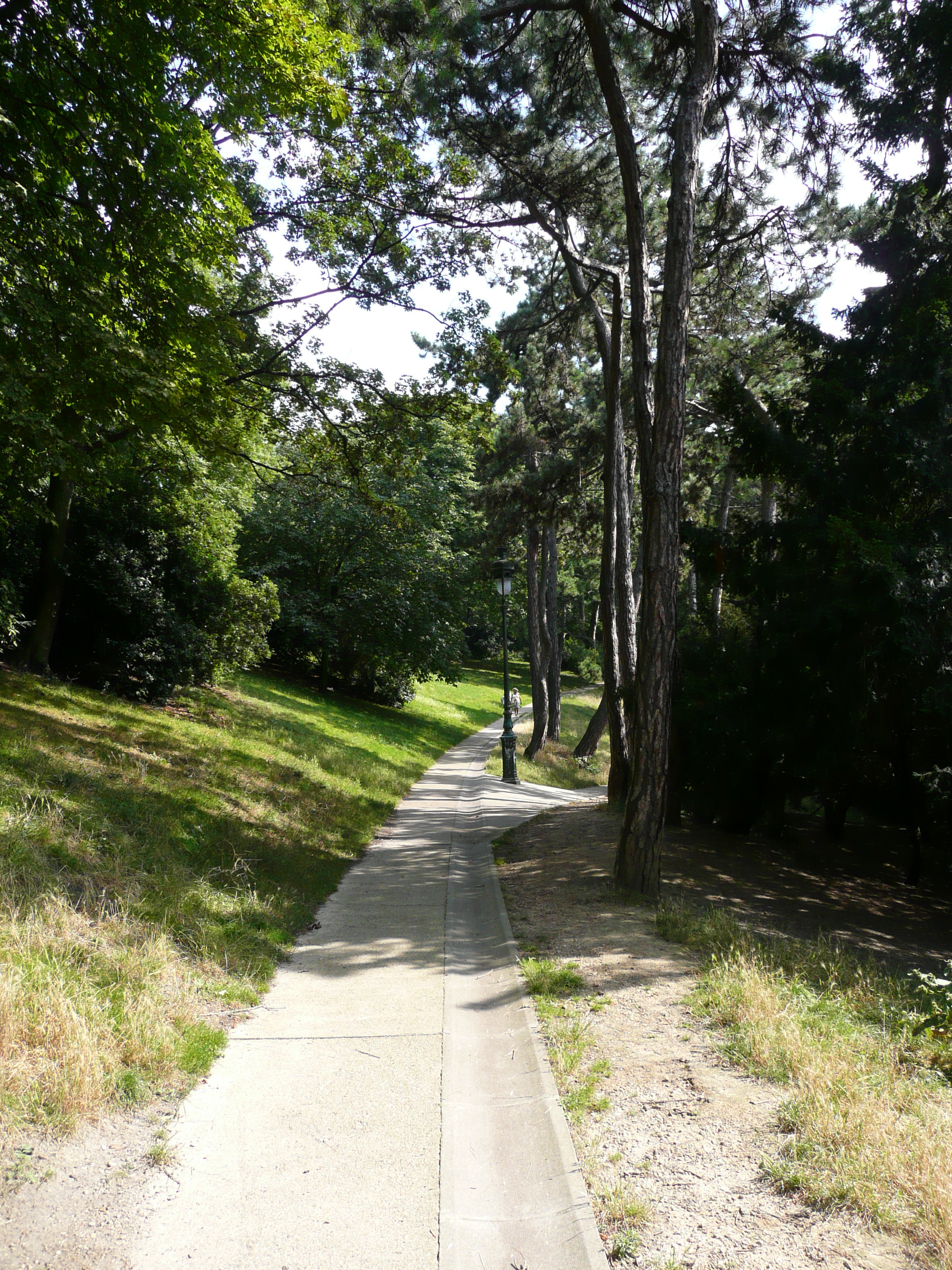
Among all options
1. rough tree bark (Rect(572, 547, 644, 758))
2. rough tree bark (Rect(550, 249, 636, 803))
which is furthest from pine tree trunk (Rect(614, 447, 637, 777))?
rough tree bark (Rect(572, 547, 644, 758))

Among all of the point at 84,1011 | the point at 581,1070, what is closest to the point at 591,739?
the point at 581,1070

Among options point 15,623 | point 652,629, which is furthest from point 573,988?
point 15,623

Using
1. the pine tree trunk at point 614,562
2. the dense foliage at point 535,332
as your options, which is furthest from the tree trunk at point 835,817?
the pine tree trunk at point 614,562

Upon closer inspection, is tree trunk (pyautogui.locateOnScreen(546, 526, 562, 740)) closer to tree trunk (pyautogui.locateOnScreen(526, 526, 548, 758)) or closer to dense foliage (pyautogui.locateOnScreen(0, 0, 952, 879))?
tree trunk (pyautogui.locateOnScreen(526, 526, 548, 758))

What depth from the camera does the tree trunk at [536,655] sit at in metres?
23.2

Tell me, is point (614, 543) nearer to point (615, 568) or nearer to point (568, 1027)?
point (615, 568)

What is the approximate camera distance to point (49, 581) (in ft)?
37.3

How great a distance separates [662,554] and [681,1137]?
5.52 m

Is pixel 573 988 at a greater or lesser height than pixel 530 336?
lesser

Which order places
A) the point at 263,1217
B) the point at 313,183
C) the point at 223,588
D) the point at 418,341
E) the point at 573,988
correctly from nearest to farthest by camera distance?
the point at 263,1217 < the point at 573,988 < the point at 313,183 < the point at 223,588 < the point at 418,341

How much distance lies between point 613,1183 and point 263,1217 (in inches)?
57.7

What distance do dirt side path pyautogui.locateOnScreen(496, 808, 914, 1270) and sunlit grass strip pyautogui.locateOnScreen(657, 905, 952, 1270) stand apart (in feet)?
0.41

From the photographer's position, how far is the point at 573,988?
18.0 feet

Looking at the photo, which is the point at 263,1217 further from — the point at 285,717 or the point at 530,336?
the point at 530,336
